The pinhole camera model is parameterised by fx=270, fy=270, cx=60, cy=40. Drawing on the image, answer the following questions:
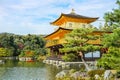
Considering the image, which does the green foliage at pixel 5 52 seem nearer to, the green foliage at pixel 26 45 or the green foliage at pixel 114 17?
the green foliage at pixel 26 45

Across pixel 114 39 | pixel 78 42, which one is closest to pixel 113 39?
pixel 114 39

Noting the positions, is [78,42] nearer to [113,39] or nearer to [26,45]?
[113,39]

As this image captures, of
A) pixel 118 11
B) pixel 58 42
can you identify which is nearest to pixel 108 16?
pixel 118 11

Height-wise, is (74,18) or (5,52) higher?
(74,18)

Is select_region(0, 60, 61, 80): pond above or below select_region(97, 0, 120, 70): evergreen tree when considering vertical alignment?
below

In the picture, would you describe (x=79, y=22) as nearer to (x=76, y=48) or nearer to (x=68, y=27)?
(x=68, y=27)

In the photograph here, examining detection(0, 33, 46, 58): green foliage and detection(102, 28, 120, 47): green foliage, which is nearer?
detection(102, 28, 120, 47): green foliage

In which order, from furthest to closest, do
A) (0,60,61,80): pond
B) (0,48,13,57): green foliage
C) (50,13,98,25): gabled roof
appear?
(0,48,13,57): green foliage → (50,13,98,25): gabled roof → (0,60,61,80): pond

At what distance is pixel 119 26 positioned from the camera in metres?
12.9

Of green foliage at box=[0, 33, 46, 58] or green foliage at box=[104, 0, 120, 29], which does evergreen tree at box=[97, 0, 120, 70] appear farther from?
green foliage at box=[0, 33, 46, 58]

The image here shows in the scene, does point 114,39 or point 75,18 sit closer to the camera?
point 114,39

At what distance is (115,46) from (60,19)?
26.3 meters

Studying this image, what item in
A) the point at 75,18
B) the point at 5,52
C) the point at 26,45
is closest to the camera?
the point at 75,18

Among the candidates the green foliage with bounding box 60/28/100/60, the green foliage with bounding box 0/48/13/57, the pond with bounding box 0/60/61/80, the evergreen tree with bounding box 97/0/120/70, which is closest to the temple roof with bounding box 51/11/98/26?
the pond with bounding box 0/60/61/80
